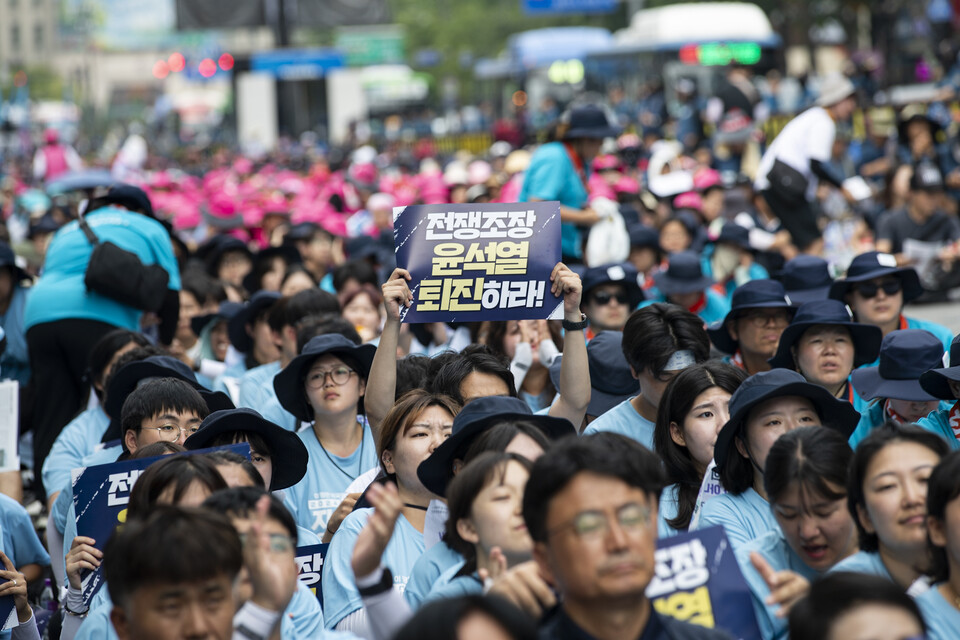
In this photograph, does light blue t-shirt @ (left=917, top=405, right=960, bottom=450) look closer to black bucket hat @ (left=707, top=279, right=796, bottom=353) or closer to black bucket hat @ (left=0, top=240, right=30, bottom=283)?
black bucket hat @ (left=707, top=279, right=796, bottom=353)

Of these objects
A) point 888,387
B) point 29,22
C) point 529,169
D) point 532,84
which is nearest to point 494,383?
point 888,387

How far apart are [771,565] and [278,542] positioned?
149cm

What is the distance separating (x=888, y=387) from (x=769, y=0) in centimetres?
3640

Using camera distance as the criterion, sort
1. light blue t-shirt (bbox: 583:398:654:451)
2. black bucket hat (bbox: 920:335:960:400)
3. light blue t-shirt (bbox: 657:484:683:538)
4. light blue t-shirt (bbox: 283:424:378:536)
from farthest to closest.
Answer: light blue t-shirt (bbox: 283:424:378:536), light blue t-shirt (bbox: 583:398:654:451), black bucket hat (bbox: 920:335:960:400), light blue t-shirt (bbox: 657:484:683:538)

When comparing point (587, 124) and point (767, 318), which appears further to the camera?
point (587, 124)

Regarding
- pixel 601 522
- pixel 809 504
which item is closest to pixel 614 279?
pixel 809 504

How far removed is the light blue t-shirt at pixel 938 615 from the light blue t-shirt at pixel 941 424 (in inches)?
83.7

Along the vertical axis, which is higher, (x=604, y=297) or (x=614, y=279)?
(x=614, y=279)

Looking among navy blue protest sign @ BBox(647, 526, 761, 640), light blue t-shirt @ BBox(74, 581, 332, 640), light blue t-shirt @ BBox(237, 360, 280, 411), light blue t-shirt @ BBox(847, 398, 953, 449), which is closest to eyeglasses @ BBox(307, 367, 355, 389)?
light blue t-shirt @ BBox(237, 360, 280, 411)

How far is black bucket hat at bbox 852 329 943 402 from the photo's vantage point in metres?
5.75

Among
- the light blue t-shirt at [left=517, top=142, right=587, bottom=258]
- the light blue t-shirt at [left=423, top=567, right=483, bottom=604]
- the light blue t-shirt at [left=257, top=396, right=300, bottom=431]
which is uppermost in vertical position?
the light blue t-shirt at [left=517, top=142, right=587, bottom=258]

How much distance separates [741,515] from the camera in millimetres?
4500

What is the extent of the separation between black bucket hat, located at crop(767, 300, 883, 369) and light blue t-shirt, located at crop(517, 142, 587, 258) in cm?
316

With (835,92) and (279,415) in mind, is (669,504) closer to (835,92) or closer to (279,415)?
(279,415)
